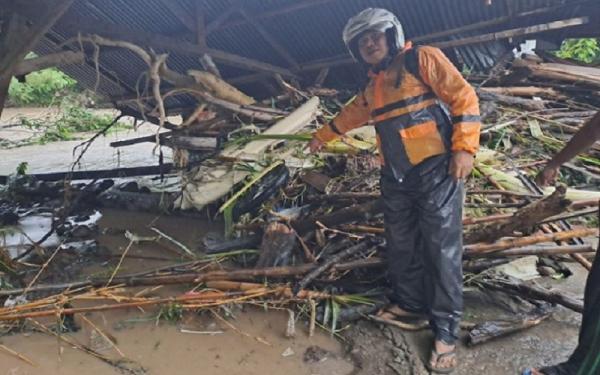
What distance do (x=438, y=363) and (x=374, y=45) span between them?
2027 mm

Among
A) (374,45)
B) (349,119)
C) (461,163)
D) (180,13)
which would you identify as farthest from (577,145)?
(180,13)

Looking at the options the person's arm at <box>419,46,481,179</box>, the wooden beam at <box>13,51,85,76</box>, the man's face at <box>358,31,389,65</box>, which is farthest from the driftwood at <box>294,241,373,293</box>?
the wooden beam at <box>13,51,85,76</box>

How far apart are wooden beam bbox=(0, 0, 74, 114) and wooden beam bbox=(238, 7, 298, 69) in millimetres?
1837

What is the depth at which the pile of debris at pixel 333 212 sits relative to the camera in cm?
329

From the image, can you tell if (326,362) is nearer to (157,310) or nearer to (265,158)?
(157,310)

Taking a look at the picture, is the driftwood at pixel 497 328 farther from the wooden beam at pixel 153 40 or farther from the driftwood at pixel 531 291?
the wooden beam at pixel 153 40

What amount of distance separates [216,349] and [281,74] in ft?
13.4

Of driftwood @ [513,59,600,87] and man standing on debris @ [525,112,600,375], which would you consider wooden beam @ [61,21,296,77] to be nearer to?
driftwood @ [513,59,600,87]

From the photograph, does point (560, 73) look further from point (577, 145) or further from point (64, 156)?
point (64, 156)

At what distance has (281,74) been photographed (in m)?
6.23

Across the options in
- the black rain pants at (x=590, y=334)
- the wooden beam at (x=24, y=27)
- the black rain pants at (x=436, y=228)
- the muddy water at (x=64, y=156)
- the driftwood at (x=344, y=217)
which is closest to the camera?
the black rain pants at (x=590, y=334)

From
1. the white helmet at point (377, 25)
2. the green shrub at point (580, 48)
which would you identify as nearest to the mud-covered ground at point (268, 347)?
the white helmet at point (377, 25)

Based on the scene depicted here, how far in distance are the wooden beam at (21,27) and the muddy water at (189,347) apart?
2286 mm

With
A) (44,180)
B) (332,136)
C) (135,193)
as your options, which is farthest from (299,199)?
(44,180)
